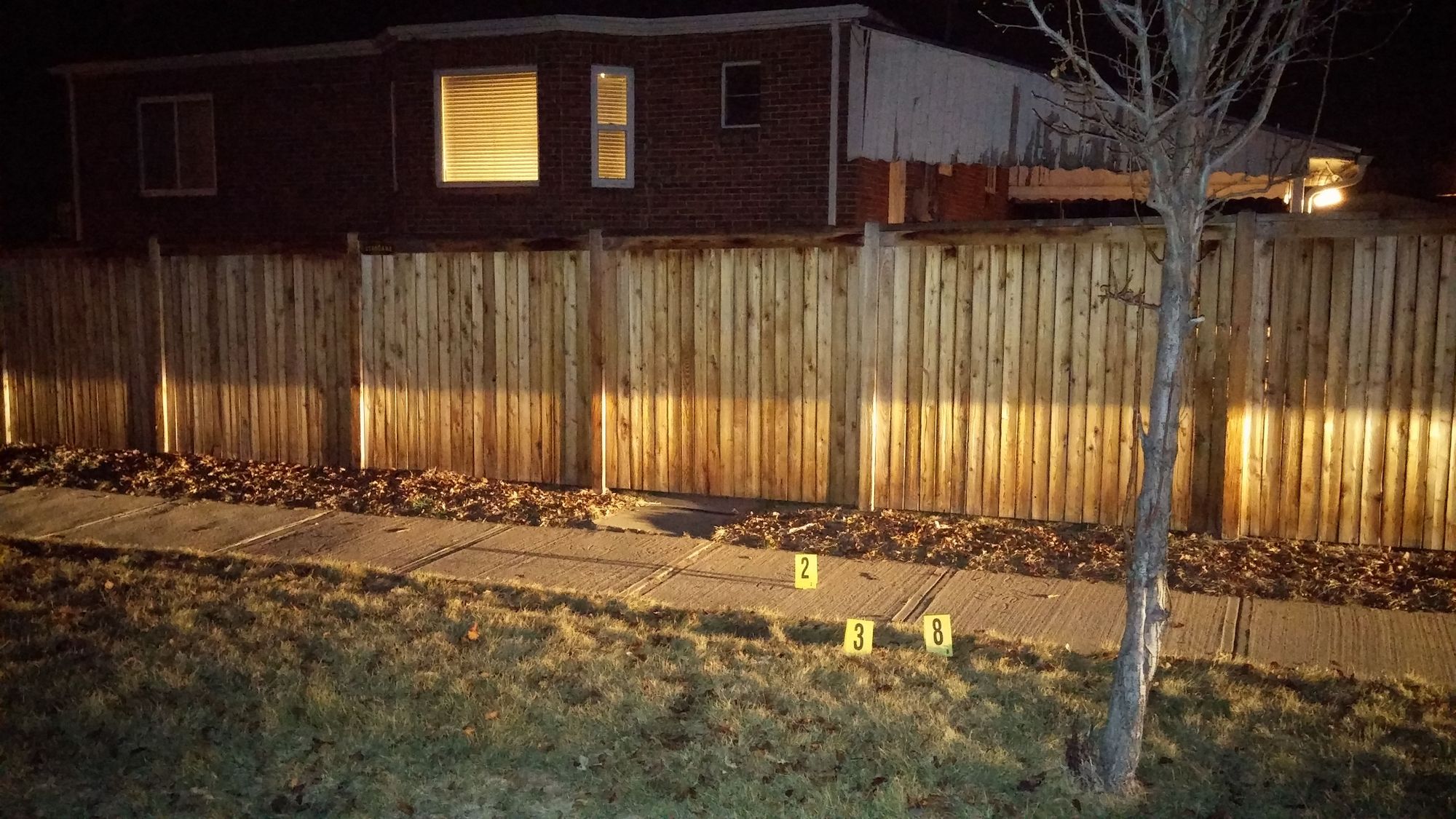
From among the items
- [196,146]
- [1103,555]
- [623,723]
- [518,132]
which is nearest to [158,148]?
[196,146]

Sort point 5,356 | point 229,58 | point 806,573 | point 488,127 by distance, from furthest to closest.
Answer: point 229,58 → point 488,127 → point 5,356 → point 806,573

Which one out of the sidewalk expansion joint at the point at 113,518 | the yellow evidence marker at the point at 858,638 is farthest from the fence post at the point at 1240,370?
the sidewalk expansion joint at the point at 113,518

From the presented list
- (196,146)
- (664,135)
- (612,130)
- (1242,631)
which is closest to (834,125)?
(664,135)

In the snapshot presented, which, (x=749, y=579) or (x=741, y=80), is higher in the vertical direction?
(x=741, y=80)

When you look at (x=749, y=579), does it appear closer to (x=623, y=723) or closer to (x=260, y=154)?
(x=623, y=723)

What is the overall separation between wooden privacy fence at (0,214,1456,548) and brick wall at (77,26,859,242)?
12.1 feet

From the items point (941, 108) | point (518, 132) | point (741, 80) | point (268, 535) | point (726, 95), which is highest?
point (741, 80)

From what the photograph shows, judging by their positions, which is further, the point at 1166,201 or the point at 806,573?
the point at 806,573

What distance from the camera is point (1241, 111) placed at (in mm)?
18250

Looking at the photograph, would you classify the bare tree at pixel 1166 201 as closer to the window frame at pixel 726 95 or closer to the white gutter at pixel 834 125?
the white gutter at pixel 834 125

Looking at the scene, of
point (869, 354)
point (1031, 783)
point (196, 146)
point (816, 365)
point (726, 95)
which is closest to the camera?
point (1031, 783)

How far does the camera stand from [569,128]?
14992mm

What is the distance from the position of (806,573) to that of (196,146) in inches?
584

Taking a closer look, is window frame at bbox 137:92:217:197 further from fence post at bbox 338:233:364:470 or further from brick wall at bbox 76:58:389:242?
fence post at bbox 338:233:364:470
